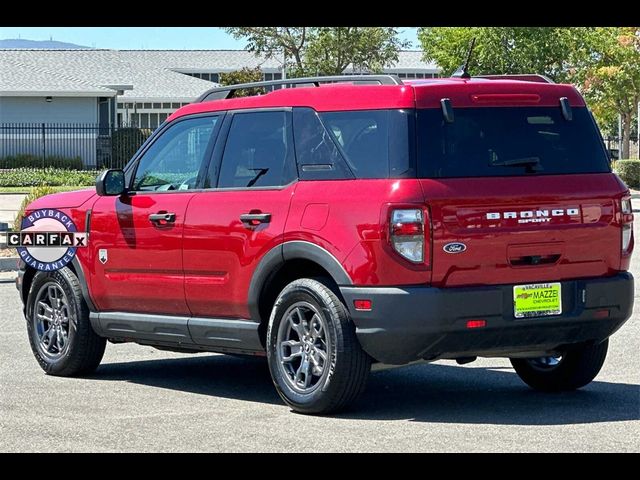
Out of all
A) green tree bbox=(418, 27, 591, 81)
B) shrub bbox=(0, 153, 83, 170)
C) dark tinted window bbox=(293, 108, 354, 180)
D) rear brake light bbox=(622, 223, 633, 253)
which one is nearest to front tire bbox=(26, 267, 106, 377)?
dark tinted window bbox=(293, 108, 354, 180)

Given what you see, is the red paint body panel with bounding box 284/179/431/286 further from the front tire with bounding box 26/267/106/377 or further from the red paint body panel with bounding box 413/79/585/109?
the front tire with bounding box 26/267/106/377

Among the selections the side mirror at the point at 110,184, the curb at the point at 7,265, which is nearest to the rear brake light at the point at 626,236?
the side mirror at the point at 110,184

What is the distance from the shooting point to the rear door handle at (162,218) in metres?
9.44

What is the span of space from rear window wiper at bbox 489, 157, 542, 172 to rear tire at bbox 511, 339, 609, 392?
1.24 m

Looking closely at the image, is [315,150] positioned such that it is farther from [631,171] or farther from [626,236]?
[631,171]

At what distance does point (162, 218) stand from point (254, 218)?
3.12 feet

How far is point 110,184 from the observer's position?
9883mm

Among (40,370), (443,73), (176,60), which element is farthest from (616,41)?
(40,370)

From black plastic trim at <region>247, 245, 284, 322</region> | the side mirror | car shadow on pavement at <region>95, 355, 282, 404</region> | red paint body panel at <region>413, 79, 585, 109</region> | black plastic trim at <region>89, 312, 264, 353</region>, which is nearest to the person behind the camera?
red paint body panel at <region>413, 79, 585, 109</region>

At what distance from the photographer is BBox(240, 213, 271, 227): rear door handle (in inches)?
344

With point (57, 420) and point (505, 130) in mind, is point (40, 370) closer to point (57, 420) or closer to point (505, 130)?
point (57, 420)

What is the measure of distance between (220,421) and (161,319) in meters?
1.49

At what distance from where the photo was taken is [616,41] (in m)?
60.4
